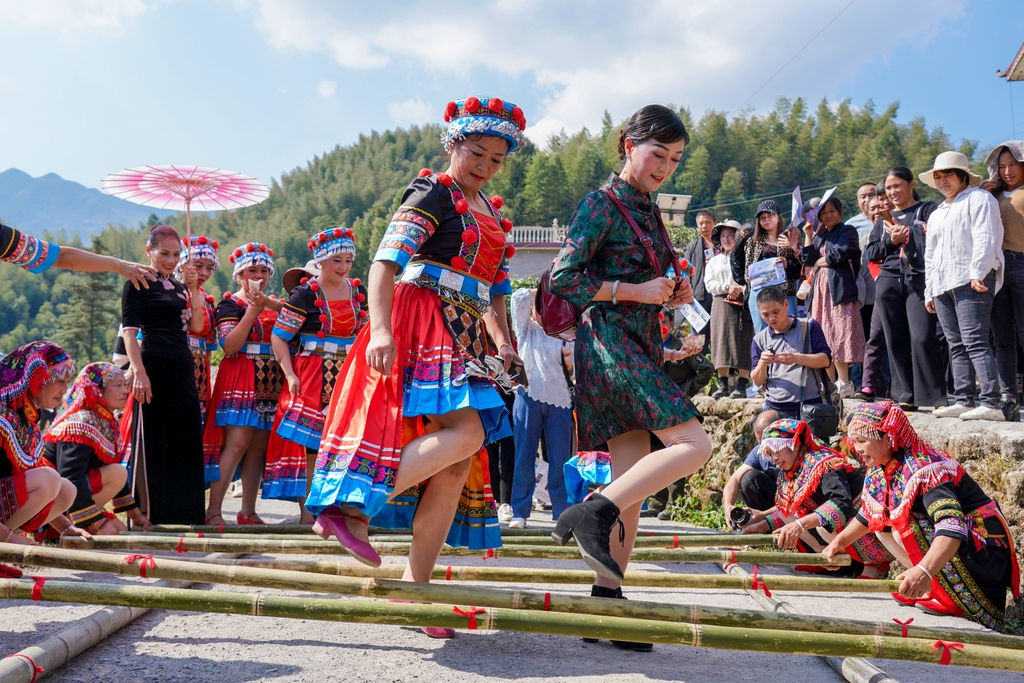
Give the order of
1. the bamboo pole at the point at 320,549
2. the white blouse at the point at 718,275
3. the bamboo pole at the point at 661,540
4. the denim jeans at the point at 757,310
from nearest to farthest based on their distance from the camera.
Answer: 1. the bamboo pole at the point at 320,549
2. the bamboo pole at the point at 661,540
3. the denim jeans at the point at 757,310
4. the white blouse at the point at 718,275

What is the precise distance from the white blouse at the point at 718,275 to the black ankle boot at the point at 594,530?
19.8 feet

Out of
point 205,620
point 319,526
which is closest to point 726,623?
point 319,526

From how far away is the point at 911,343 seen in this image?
616cm

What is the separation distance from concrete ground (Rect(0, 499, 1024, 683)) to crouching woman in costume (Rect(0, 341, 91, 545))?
404 millimetres

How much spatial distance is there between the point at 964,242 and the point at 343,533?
177 inches

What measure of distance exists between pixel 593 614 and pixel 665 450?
2.09ft

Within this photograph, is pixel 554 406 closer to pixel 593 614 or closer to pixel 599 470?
pixel 599 470

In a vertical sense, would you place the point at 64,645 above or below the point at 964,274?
below

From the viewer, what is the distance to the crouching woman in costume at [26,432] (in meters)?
3.62

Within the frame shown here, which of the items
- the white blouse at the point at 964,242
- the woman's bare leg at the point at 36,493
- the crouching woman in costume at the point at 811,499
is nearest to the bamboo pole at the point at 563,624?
the woman's bare leg at the point at 36,493

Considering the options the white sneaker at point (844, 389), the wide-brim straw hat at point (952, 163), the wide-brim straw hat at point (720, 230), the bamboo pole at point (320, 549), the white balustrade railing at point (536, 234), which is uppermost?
the white balustrade railing at point (536, 234)

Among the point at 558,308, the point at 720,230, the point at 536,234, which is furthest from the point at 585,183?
the point at 558,308

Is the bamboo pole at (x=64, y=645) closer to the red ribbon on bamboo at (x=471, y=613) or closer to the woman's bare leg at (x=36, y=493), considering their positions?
the woman's bare leg at (x=36, y=493)

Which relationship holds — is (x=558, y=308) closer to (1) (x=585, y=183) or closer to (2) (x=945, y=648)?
(2) (x=945, y=648)
